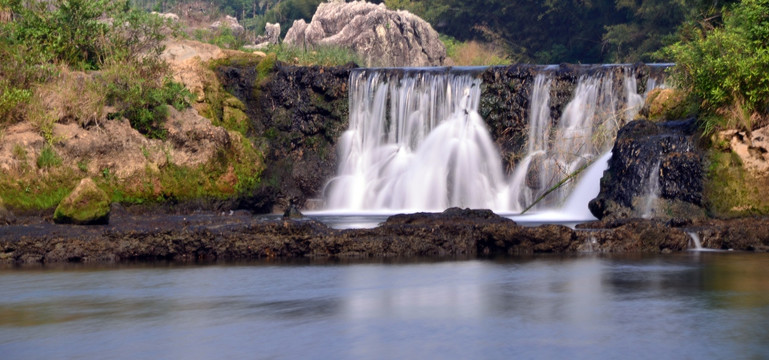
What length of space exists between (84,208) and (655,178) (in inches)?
392

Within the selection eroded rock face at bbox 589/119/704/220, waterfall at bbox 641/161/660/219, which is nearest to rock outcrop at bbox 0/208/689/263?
eroded rock face at bbox 589/119/704/220

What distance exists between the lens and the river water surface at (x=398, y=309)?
372 inches

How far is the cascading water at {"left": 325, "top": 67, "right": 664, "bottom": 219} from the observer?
79.8 feet

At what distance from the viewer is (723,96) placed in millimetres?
18078

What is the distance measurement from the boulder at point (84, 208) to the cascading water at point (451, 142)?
9636 millimetres

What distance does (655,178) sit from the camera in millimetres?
18297

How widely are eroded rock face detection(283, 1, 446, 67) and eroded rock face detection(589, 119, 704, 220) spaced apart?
2901 cm

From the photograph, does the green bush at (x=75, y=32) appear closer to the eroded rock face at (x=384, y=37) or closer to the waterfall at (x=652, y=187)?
the waterfall at (x=652, y=187)

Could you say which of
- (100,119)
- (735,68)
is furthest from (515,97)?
(100,119)

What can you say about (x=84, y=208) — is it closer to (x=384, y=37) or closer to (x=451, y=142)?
(x=451, y=142)

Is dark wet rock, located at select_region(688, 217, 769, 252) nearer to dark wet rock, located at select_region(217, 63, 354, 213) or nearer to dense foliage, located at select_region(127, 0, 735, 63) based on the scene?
dark wet rock, located at select_region(217, 63, 354, 213)

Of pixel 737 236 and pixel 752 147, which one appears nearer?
pixel 737 236

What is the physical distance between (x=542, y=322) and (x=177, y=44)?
64.1 ft

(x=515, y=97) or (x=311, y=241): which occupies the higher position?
(x=515, y=97)
